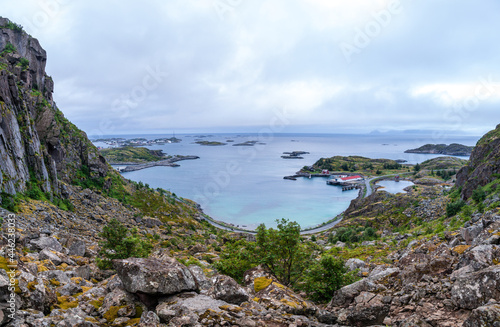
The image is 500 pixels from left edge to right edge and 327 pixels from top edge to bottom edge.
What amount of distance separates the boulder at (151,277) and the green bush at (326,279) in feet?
27.3

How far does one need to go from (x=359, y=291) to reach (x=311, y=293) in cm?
342

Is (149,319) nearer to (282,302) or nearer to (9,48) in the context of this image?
(282,302)

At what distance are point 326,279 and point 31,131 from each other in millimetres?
45480

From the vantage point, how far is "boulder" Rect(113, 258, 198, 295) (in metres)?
10.3

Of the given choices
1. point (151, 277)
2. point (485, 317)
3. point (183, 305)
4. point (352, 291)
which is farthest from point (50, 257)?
point (485, 317)

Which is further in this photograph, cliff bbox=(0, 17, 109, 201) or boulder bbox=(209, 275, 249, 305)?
cliff bbox=(0, 17, 109, 201)

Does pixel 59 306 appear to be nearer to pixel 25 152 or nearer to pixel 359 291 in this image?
pixel 359 291

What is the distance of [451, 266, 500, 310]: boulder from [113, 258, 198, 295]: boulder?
1044 cm

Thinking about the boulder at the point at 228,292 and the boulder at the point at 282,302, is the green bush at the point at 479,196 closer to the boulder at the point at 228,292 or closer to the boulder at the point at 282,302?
the boulder at the point at 282,302

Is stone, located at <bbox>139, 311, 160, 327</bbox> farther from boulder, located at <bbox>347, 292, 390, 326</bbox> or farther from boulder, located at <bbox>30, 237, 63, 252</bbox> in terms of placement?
boulder, located at <bbox>30, 237, 63, 252</bbox>

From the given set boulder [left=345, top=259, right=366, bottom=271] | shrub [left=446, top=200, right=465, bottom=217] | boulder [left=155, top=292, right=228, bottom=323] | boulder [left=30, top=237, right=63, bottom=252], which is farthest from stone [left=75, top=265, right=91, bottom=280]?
shrub [left=446, top=200, right=465, bottom=217]

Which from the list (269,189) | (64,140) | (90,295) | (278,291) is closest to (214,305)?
(278,291)

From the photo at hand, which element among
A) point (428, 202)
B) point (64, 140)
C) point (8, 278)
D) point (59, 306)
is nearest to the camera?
point (8, 278)

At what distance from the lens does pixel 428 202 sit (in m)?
58.5
